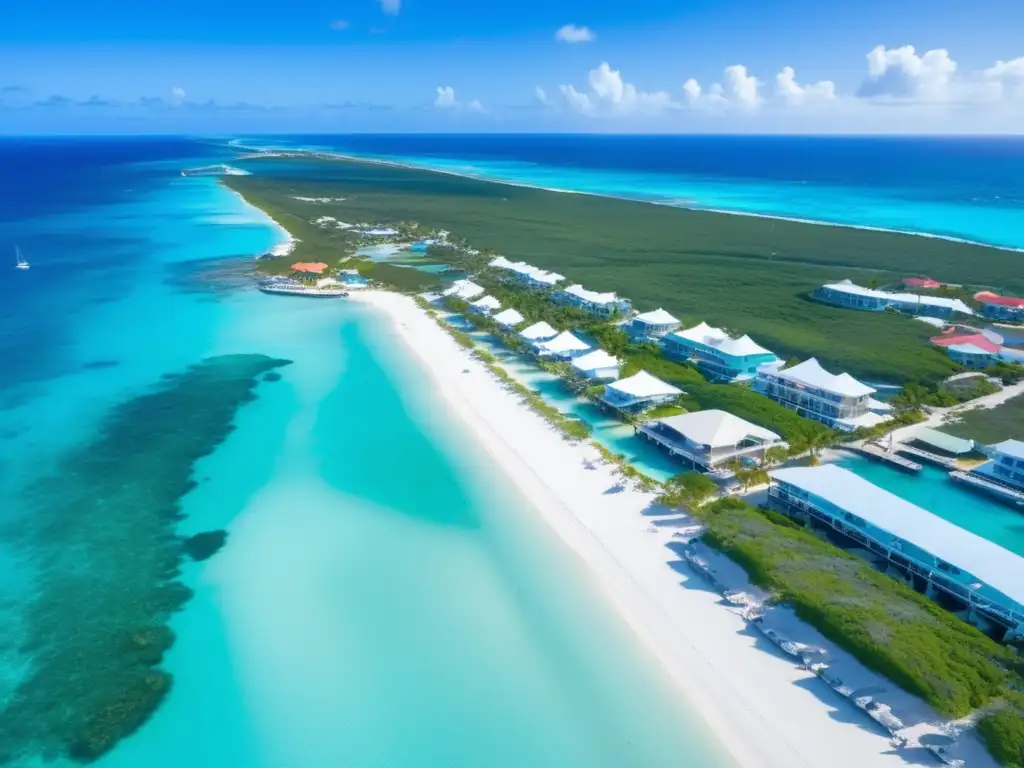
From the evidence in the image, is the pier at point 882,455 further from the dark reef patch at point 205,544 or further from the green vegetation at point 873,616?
the dark reef patch at point 205,544

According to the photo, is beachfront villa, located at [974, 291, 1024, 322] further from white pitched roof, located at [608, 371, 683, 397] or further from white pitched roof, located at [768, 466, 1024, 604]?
white pitched roof, located at [768, 466, 1024, 604]

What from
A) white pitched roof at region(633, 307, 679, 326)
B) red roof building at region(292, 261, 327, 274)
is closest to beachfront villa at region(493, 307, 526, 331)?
white pitched roof at region(633, 307, 679, 326)


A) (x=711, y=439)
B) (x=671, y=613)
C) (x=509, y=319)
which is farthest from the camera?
(x=509, y=319)

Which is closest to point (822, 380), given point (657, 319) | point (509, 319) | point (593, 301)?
point (657, 319)

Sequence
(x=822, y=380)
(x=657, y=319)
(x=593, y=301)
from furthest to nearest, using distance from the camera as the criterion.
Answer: (x=593, y=301)
(x=657, y=319)
(x=822, y=380)

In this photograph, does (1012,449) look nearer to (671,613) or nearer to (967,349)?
Result: (967,349)
